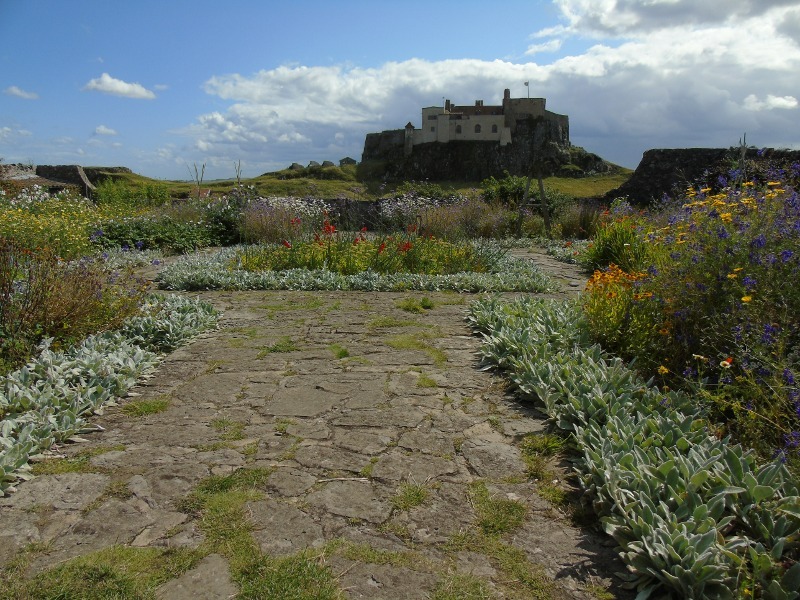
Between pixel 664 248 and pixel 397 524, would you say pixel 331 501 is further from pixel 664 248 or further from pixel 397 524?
pixel 664 248

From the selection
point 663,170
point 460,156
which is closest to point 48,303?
point 663,170

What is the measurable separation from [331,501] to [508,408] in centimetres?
139

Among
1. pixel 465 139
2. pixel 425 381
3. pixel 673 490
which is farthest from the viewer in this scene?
pixel 465 139

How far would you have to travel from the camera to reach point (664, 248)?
520 cm

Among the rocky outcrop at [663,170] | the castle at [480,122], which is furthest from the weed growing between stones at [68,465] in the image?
the castle at [480,122]

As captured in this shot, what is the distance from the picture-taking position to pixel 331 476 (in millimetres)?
2639

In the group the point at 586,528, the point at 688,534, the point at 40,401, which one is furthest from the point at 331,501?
the point at 40,401

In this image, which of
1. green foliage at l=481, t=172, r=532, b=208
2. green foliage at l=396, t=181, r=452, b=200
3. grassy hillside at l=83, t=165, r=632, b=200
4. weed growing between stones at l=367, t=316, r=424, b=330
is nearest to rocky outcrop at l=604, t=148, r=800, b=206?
green foliage at l=481, t=172, r=532, b=208

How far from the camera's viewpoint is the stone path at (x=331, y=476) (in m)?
2.04

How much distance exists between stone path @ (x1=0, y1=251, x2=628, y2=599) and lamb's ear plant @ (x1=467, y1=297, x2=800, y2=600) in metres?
0.16

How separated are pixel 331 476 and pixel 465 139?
55.5 meters

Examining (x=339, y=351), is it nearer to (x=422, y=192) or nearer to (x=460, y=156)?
(x=422, y=192)

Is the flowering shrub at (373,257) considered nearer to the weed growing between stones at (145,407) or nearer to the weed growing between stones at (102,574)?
the weed growing between stones at (145,407)

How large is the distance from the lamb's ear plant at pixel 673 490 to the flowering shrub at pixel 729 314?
224 mm
